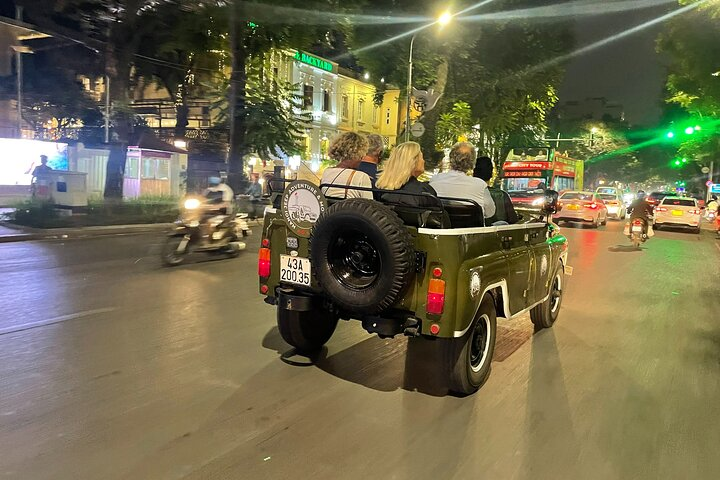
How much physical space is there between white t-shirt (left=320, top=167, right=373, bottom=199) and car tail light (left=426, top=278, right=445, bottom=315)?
3.78ft

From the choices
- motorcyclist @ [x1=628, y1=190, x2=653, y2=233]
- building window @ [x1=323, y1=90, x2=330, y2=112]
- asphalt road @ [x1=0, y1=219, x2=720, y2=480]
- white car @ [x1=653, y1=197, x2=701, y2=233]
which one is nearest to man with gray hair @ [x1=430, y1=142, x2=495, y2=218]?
asphalt road @ [x1=0, y1=219, x2=720, y2=480]

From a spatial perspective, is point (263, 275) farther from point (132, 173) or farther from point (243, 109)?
point (132, 173)

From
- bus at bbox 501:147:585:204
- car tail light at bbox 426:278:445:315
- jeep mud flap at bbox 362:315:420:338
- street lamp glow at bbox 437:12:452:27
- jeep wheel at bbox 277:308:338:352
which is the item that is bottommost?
jeep wheel at bbox 277:308:338:352

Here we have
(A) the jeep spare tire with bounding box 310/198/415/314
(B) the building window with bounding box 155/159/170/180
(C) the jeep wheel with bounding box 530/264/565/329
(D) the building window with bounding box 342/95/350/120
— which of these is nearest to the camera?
(A) the jeep spare tire with bounding box 310/198/415/314

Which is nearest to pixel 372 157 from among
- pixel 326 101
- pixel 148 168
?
pixel 148 168

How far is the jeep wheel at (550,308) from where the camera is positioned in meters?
6.77

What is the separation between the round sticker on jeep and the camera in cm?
459

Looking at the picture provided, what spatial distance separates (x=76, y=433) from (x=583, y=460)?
3.23 m

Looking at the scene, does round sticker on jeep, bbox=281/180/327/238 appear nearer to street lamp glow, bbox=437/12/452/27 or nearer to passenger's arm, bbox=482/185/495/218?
passenger's arm, bbox=482/185/495/218

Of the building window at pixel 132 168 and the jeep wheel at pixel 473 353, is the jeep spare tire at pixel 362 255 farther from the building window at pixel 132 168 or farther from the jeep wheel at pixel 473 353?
the building window at pixel 132 168

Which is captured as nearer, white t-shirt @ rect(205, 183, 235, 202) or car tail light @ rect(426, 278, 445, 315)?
car tail light @ rect(426, 278, 445, 315)

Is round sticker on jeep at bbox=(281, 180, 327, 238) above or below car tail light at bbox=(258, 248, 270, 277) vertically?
above

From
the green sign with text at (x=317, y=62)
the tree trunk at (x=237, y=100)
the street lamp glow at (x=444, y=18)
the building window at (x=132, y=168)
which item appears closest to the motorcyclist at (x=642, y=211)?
the street lamp glow at (x=444, y=18)

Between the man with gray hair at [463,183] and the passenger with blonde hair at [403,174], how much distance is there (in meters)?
0.38
